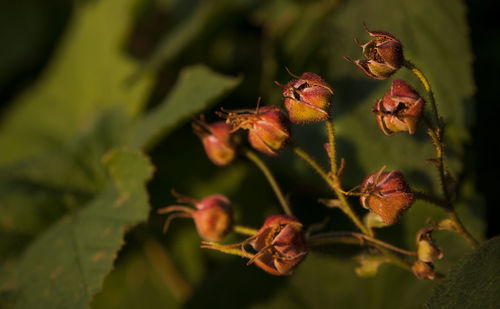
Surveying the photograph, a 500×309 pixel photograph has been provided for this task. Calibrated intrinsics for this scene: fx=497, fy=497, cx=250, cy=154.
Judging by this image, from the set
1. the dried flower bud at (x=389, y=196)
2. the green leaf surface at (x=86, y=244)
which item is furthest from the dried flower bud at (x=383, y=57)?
the green leaf surface at (x=86, y=244)

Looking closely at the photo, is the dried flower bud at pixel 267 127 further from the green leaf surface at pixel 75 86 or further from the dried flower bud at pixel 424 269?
the green leaf surface at pixel 75 86

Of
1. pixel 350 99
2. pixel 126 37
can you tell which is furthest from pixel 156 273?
pixel 126 37

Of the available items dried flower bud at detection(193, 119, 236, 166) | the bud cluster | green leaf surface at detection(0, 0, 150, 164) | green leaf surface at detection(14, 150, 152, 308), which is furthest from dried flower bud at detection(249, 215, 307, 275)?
green leaf surface at detection(0, 0, 150, 164)

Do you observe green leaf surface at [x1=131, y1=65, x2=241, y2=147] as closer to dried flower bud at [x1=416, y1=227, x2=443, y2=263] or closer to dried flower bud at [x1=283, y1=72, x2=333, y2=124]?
dried flower bud at [x1=283, y1=72, x2=333, y2=124]

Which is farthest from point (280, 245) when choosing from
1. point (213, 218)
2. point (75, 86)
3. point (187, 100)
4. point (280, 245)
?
point (75, 86)

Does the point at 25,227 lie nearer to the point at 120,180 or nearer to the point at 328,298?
the point at 120,180

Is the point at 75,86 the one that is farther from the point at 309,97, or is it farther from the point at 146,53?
the point at 309,97

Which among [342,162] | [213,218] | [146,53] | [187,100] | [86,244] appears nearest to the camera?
[342,162]
